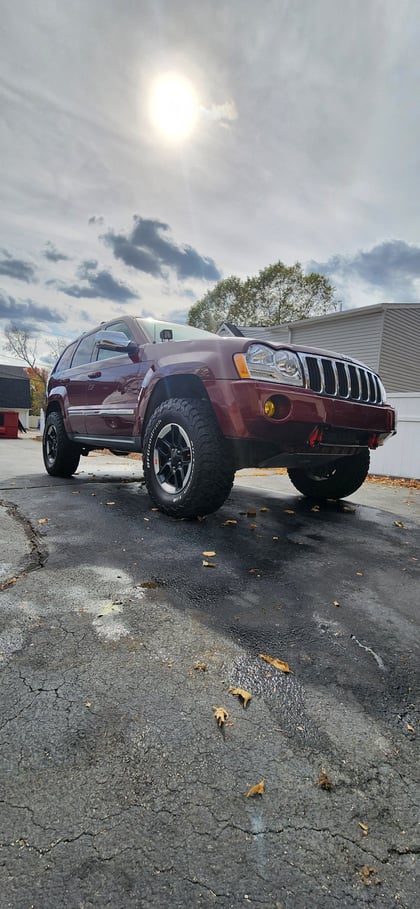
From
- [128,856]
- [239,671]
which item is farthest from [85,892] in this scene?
[239,671]

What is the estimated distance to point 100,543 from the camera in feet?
9.64

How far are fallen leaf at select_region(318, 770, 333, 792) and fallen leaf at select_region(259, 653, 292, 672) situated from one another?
0.46m

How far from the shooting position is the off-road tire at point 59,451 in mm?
5623

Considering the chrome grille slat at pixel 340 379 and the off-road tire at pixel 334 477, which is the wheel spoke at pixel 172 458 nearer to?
the chrome grille slat at pixel 340 379

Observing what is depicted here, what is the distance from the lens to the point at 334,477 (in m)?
4.50

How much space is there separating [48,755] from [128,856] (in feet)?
1.19

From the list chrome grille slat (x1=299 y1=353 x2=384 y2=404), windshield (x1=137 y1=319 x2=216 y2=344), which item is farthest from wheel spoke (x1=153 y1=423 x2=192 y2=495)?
windshield (x1=137 y1=319 x2=216 y2=344)

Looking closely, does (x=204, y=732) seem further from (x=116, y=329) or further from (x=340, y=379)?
(x=116, y=329)

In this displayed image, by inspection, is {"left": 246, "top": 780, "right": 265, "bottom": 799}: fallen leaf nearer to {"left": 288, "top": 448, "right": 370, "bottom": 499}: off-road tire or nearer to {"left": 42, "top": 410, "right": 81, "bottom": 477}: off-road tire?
{"left": 288, "top": 448, "right": 370, "bottom": 499}: off-road tire

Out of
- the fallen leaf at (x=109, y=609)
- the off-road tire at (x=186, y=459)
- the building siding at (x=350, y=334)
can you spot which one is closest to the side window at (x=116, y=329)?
the off-road tire at (x=186, y=459)

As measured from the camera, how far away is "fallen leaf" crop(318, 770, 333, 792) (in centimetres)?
112

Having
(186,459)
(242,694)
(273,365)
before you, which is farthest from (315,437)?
(242,694)

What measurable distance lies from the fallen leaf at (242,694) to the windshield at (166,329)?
3.33 meters

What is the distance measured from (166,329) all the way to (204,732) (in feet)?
12.3
